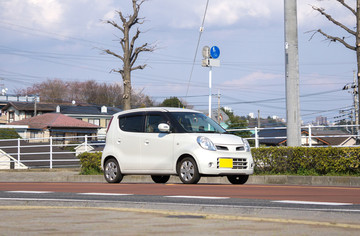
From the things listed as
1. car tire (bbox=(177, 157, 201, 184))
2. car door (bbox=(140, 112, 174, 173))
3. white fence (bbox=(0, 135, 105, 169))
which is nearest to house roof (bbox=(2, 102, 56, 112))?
white fence (bbox=(0, 135, 105, 169))

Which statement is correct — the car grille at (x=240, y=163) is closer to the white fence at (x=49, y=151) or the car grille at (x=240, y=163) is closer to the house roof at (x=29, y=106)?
the white fence at (x=49, y=151)

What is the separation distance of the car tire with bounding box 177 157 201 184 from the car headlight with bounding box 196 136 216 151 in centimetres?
41

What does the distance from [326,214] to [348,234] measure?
1523mm

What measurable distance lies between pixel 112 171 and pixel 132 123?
1.31 metres

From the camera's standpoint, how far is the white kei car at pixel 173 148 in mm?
13141

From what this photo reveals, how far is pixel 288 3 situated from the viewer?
17047mm

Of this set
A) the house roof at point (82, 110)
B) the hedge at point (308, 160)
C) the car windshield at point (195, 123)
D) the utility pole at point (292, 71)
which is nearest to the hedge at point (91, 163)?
the hedge at point (308, 160)

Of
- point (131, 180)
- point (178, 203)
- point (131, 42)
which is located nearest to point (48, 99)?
point (131, 42)

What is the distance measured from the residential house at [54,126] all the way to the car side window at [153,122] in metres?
73.5

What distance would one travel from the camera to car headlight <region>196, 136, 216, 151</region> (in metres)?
13.1

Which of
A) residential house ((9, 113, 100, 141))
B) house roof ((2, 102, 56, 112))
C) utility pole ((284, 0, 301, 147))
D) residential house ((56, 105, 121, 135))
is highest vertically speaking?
house roof ((2, 102, 56, 112))

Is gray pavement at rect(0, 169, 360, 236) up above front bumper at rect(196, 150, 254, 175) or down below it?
below


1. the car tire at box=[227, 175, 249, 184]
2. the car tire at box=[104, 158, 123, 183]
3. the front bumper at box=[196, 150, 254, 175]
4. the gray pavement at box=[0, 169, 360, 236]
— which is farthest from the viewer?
the car tire at box=[104, 158, 123, 183]

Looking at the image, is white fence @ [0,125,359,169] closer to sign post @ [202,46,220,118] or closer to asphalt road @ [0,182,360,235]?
sign post @ [202,46,220,118]
